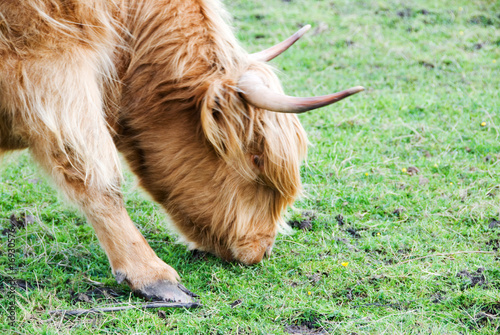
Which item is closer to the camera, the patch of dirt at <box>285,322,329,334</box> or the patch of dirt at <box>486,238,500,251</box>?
the patch of dirt at <box>285,322,329,334</box>

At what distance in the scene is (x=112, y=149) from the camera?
291 centimetres

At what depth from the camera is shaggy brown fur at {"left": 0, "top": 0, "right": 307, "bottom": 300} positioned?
2748 mm

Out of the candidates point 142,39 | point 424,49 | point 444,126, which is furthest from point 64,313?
point 424,49

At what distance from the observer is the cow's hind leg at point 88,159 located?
9.02 feet

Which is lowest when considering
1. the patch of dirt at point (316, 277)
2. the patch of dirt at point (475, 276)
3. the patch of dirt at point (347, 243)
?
the patch of dirt at point (475, 276)

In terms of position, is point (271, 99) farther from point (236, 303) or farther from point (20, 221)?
point (20, 221)

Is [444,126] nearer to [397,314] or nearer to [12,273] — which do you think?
[397,314]

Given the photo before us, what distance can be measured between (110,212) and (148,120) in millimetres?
516

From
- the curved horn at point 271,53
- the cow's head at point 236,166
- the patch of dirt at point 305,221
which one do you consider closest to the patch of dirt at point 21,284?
the cow's head at point 236,166

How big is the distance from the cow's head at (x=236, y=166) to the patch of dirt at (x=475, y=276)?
0.97m

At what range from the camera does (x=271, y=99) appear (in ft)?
9.22

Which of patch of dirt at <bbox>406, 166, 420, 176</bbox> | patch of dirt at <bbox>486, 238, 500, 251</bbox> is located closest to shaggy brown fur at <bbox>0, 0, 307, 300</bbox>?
patch of dirt at <bbox>486, 238, 500, 251</bbox>

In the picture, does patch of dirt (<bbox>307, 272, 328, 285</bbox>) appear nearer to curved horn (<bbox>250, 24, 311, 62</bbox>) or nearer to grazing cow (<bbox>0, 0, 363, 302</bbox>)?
grazing cow (<bbox>0, 0, 363, 302</bbox>)

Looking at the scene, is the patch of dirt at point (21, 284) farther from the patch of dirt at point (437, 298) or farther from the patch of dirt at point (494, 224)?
the patch of dirt at point (494, 224)
